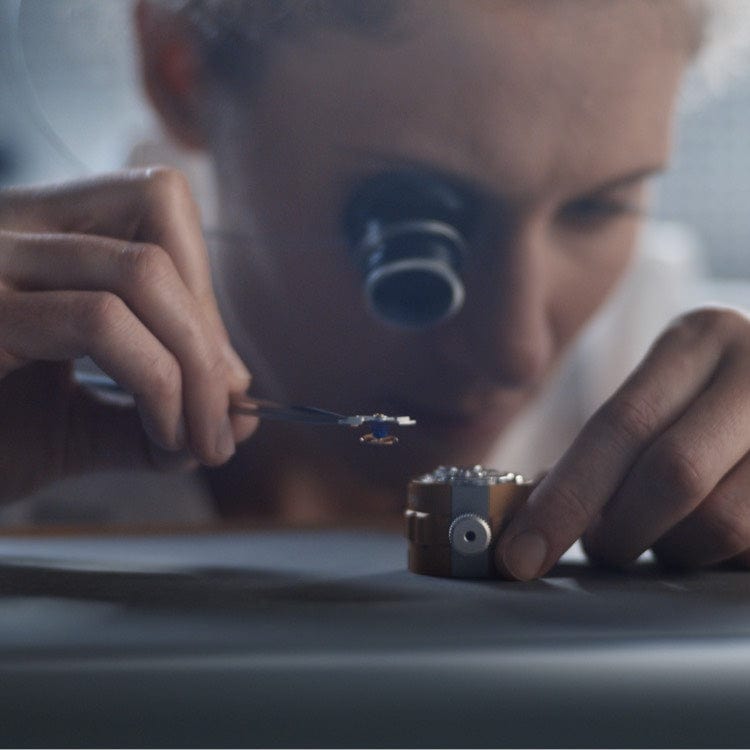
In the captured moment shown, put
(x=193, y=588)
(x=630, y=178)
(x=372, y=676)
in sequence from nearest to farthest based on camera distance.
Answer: (x=372, y=676)
(x=193, y=588)
(x=630, y=178)

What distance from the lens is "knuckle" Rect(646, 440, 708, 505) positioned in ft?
1.81

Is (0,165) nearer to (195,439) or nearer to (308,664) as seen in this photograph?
(195,439)

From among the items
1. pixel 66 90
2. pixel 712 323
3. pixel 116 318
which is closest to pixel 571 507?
pixel 712 323

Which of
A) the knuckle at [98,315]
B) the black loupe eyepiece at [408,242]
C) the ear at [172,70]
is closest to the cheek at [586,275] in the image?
the black loupe eyepiece at [408,242]

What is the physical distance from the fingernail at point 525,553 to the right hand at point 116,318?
0.74ft

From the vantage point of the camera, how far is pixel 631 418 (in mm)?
574

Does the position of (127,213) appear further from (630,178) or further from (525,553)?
(630,178)

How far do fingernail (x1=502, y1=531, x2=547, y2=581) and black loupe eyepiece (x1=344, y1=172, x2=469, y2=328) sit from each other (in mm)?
381

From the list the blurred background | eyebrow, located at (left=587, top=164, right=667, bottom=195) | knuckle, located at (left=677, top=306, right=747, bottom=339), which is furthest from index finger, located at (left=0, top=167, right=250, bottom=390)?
eyebrow, located at (left=587, top=164, right=667, bottom=195)

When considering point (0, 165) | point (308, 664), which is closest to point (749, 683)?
point (308, 664)

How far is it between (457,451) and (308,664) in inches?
25.0

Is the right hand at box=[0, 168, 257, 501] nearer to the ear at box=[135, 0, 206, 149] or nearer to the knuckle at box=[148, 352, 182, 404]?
the knuckle at box=[148, 352, 182, 404]

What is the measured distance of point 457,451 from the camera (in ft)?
3.27

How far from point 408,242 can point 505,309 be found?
5.6 inches
